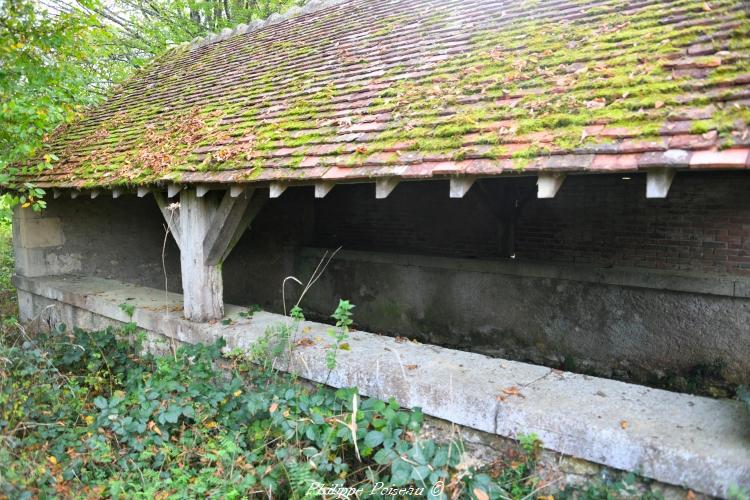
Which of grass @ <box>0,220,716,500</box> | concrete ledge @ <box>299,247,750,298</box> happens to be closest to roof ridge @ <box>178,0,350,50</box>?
concrete ledge @ <box>299,247,750,298</box>

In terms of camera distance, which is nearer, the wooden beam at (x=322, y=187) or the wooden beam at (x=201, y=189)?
the wooden beam at (x=322, y=187)

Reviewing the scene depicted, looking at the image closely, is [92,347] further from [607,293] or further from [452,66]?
→ [607,293]

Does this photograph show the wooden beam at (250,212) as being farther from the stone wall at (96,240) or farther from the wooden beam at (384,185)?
the stone wall at (96,240)

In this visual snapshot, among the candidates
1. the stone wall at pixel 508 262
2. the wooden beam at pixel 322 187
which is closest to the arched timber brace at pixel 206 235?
the wooden beam at pixel 322 187

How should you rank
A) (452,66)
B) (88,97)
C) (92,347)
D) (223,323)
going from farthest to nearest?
(88,97), (92,347), (223,323), (452,66)

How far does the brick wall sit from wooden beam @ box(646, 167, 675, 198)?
3.44m

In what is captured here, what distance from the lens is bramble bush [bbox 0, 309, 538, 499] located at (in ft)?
9.74

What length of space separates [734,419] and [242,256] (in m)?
7.41

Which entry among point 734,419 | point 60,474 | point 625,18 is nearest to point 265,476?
point 60,474

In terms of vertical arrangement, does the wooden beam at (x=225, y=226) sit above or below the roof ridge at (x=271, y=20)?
below

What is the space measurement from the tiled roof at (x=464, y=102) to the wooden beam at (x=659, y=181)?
6 cm

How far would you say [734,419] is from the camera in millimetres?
2648

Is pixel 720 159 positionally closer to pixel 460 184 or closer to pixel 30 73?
pixel 460 184

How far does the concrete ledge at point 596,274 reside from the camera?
530cm
